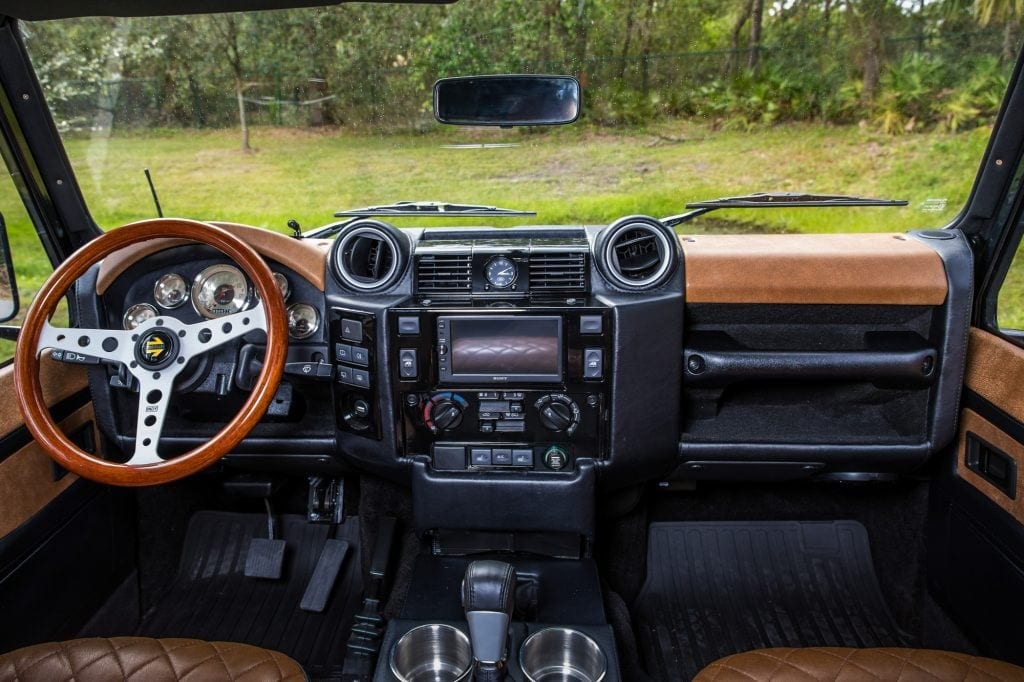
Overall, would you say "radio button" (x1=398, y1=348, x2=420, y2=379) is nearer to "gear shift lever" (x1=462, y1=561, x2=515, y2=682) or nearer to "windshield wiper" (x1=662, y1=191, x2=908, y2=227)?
"gear shift lever" (x1=462, y1=561, x2=515, y2=682)

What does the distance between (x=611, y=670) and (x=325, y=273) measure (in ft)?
4.63

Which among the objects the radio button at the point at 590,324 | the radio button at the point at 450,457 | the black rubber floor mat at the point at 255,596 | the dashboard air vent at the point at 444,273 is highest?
the dashboard air vent at the point at 444,273

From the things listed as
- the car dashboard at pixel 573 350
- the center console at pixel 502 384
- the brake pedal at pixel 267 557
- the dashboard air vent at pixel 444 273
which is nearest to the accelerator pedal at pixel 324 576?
the brake pedal at pixel 267 557

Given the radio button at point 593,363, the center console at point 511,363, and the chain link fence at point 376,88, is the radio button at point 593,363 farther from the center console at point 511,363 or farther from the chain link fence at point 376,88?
the chain link fence at point 376,88

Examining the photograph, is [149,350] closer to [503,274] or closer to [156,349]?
[156,349]

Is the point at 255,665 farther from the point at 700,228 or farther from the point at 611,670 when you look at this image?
the point at 700,228

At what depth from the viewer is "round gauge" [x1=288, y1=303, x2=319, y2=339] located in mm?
2475

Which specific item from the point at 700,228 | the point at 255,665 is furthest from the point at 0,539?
the point at 700,228

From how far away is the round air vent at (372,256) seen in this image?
7.58ft

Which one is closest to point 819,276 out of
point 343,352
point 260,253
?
point 343,352

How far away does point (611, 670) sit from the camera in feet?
6.24

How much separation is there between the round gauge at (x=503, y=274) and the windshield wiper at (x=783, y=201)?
0.62m

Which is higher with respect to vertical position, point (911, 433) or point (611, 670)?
point (911, 433)

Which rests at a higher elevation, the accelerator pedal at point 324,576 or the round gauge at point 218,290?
the round gauge at point 218,290
